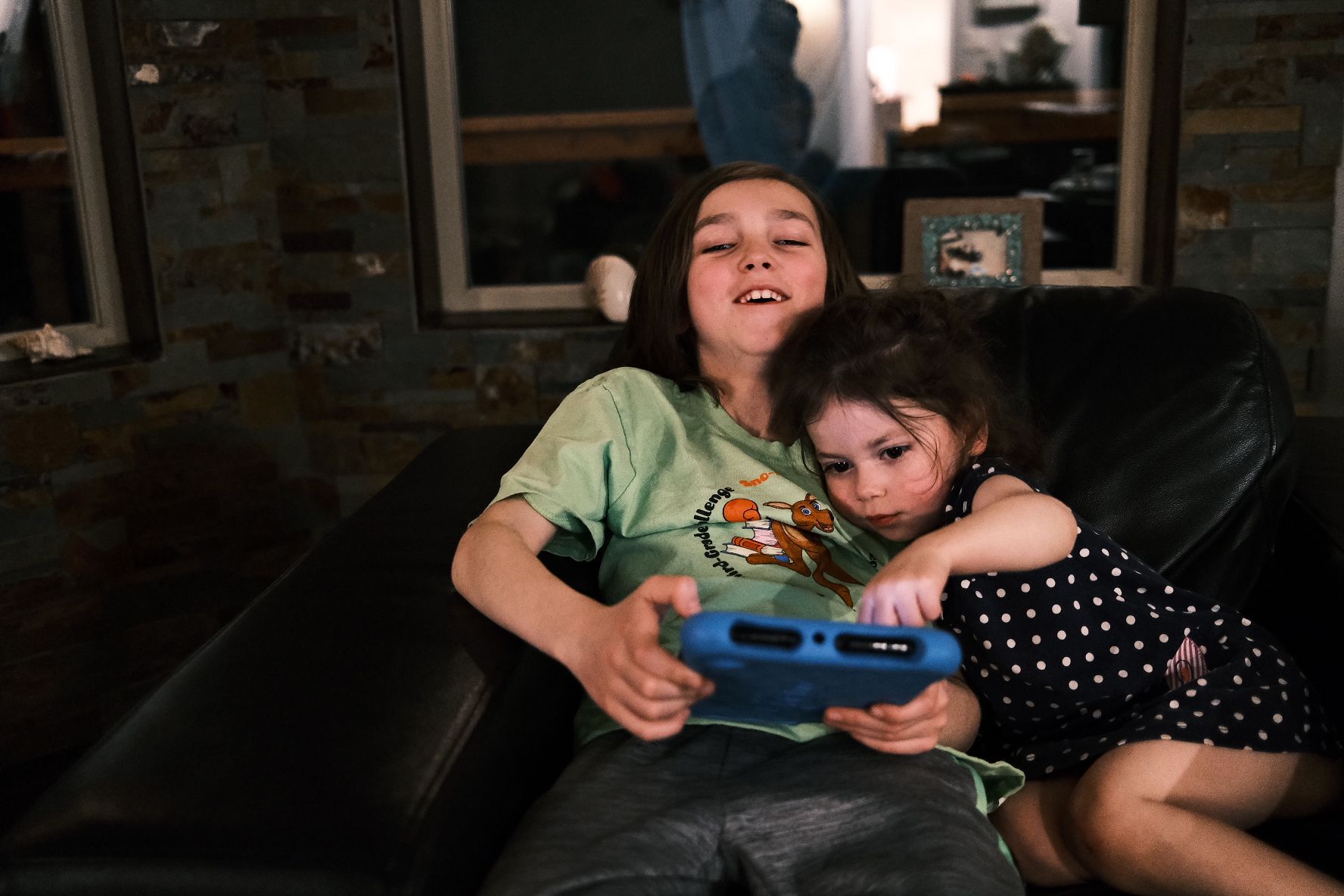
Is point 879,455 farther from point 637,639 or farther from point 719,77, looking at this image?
point 719,77

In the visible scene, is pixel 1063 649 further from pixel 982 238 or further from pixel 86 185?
pixel 86 185

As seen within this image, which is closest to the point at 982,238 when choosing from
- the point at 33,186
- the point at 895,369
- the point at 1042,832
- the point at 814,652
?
the point at 895,369

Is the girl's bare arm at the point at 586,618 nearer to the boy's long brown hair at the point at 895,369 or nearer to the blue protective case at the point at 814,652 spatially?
the blue protective case at the point at 814,652

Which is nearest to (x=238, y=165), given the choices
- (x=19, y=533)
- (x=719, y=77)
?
(x=19, y=533)

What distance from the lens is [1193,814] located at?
3.85ft

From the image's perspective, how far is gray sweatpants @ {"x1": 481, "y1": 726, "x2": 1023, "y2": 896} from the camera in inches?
38.2

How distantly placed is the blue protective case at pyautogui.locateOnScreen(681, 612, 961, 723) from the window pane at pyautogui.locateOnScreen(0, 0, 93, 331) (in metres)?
2.11

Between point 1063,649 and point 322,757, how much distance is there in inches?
30.8

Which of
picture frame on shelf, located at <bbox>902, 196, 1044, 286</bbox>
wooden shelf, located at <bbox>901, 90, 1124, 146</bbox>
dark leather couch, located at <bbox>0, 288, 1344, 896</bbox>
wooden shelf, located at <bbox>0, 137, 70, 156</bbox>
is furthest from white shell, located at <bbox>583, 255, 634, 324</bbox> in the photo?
wooden shelf, located at <bbox>0, 137, 70, 156</bbox>

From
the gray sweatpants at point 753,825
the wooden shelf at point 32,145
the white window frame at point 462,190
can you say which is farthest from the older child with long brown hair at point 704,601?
the wooden shelf at point 32,145

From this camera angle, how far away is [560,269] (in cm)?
299

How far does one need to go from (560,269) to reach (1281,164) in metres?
1.71

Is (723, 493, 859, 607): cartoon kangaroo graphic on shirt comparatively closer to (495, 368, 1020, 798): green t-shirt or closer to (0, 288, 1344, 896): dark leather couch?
(495, 368, 1020, 798): green t-shirt

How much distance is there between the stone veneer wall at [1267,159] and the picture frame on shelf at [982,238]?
0.40 meters
